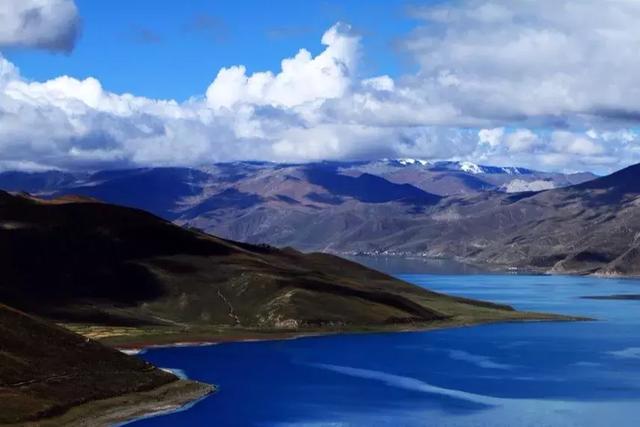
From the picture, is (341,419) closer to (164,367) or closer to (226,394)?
(226,394)

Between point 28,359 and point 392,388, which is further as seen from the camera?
point 392,388

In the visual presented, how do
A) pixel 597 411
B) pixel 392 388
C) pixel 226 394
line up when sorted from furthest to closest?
1. pixel 392 388
2. pixel 226 394
3. pixel 597 411

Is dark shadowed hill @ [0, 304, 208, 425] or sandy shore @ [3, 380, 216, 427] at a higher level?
dark shadowed hill @ [0, 304, 208, 425]

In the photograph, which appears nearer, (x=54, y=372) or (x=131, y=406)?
(x=131, y=406)

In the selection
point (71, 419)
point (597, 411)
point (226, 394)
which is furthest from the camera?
point (226, 394)

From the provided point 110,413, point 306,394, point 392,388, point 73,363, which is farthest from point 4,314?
point 392,388

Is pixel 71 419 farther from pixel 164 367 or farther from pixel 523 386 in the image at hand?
pixel 523 386

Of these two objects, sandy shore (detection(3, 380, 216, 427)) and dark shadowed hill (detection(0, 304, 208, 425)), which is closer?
sandy shore (detection(3, 380, 216, 427))

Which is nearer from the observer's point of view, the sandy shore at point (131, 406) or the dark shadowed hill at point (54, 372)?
the sandy shore at point (131, 406)

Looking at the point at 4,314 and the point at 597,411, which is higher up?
the point at 4,314

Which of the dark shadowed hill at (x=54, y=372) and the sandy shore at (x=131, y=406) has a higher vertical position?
the dark shadowed hill at (x=54, y=372)

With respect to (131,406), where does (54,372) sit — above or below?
above
